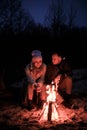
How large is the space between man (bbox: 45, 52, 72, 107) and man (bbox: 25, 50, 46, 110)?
10.7 inches

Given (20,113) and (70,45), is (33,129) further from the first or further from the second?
(70,45)

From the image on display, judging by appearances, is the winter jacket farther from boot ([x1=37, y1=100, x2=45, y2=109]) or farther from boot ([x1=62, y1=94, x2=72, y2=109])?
boot ([x1=62, y1=94, x2=72, y2=109])

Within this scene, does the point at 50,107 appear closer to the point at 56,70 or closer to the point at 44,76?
the point at 44,76

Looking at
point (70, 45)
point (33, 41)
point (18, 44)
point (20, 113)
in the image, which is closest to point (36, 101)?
point (20, 113)

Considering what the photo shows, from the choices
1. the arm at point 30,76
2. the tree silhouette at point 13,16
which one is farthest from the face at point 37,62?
the tree silhouette at point 13,16

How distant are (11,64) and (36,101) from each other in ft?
24.7

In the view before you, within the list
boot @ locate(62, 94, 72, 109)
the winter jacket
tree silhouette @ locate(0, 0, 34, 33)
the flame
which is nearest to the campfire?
the flame

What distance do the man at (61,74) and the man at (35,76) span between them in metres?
0.27

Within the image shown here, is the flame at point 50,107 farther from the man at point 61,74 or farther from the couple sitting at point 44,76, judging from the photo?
the man at point 61,74

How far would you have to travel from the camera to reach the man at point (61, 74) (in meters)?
5.55

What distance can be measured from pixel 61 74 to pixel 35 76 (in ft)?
1.71

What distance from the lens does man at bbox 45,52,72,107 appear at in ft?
18.2

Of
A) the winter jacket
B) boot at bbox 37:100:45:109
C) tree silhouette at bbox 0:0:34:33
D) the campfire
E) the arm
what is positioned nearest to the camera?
the campfire

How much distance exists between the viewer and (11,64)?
1302 centimetres
